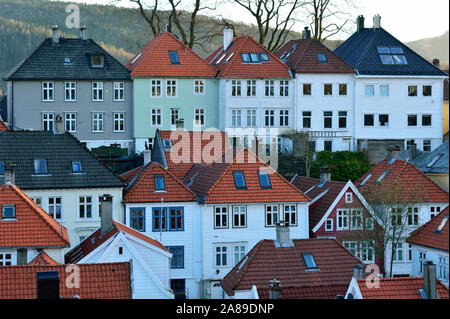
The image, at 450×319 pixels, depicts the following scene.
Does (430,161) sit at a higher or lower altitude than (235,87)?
lower

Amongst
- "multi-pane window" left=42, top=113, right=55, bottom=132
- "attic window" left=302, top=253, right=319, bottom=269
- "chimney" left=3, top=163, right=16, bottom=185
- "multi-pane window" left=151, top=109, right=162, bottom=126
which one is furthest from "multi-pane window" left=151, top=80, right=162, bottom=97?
"attic window" left=302, top=253, right=319, bottom=269

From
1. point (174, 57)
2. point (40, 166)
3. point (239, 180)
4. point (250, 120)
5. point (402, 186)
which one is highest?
point (174, 57)

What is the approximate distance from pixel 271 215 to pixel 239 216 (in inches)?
37.5

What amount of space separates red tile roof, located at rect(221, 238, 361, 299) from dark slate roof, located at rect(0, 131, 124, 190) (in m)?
5.91

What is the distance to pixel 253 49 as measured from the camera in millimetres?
32188

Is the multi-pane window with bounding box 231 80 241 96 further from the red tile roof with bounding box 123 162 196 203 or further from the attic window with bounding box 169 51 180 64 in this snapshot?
the red tile roof with bounding box 123 162 196 203

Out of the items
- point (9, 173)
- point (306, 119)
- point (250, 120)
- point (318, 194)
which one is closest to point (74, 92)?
point (250, 120)

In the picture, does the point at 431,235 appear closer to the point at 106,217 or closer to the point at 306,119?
the point at 106,217

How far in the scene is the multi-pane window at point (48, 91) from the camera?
30297 millimetres

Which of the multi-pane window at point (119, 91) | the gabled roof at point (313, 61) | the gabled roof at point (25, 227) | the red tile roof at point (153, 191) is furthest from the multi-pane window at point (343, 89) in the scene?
the gabled roof at point (25, 227)

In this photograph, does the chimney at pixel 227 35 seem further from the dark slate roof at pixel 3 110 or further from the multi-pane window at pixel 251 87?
the dark slate roof at pixel 3 110

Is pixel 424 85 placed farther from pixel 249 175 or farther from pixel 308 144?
pixel 249 175

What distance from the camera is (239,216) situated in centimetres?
2391
